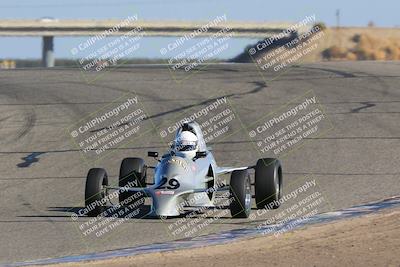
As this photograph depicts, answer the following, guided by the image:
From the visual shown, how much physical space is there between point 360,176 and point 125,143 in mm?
6326

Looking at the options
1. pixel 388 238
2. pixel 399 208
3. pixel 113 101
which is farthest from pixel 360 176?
pixel 113 101

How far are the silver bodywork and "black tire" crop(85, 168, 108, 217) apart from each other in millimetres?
502

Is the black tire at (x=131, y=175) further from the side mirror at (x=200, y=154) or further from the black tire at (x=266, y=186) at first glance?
the black tire at (x=266, y=186)

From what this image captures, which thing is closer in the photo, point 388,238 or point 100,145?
point 388,238

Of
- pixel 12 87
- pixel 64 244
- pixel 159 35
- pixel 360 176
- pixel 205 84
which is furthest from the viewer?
pixel 159 35

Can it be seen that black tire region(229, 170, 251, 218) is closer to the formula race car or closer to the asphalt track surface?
the formula race car

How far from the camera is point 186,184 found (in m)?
14.6

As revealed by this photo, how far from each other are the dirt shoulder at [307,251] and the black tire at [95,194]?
3220 mm

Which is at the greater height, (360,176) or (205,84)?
(205,84)

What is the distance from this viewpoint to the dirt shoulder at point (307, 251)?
1098 cm

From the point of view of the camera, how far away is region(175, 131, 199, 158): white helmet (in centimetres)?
1527

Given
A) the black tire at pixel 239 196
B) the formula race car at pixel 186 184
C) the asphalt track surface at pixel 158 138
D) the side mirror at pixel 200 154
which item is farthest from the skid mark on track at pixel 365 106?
the black tire at pixel 239 196

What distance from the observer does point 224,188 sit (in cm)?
1461

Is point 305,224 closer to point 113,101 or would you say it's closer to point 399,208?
point 399,208
